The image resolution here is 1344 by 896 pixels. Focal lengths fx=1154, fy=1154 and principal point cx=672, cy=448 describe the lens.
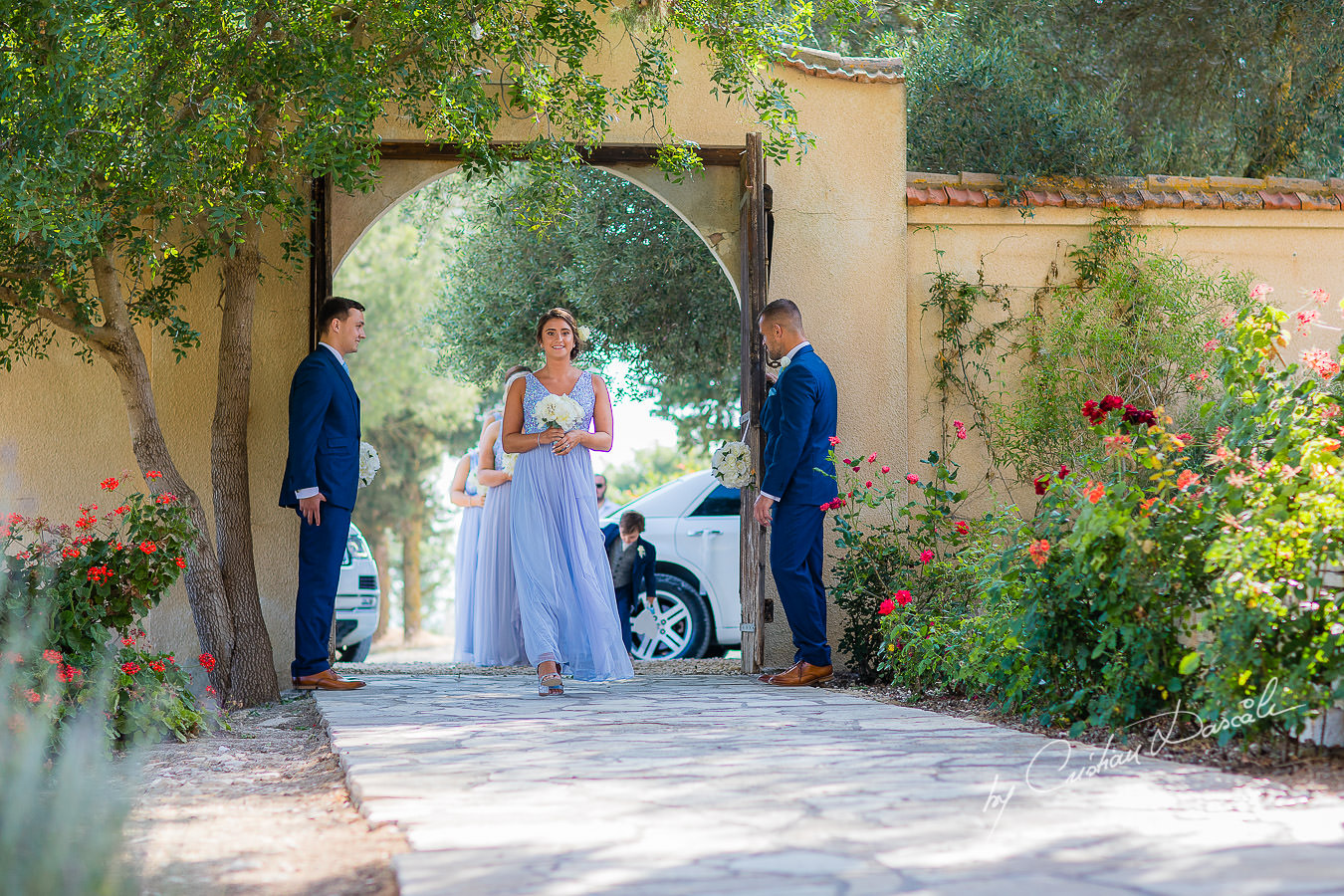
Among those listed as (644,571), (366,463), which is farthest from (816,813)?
(644,571)

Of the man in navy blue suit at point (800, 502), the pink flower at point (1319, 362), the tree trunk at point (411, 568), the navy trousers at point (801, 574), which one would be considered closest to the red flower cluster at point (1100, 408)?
the pink flower at point (1319, 362)

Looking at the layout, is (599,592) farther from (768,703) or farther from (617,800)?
(617,800)

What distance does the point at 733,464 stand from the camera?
673cm

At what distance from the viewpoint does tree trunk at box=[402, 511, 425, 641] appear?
22.4m

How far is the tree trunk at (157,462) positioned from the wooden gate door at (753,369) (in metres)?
2.88

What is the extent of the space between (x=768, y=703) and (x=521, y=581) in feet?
4.41

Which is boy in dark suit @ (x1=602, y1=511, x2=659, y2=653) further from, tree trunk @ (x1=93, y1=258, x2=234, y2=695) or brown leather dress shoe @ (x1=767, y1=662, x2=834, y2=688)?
tree trunk @ (x1=93, y1=258, x2=234, y2=695)

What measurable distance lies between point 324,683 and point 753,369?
3016mm

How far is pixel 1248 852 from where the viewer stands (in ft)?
7.42

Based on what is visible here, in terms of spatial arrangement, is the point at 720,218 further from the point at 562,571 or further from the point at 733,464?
the point at 562,571

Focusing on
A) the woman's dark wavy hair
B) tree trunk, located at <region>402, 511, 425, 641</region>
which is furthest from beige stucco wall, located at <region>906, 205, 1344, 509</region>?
tree trunk, located at <region>402, 511, 425, 641</region>

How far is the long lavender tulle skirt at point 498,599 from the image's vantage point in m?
7.67

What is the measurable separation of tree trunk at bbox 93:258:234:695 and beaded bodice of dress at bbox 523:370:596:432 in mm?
1686

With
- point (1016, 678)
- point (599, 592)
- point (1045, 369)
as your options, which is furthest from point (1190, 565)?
point (1045, 369)
